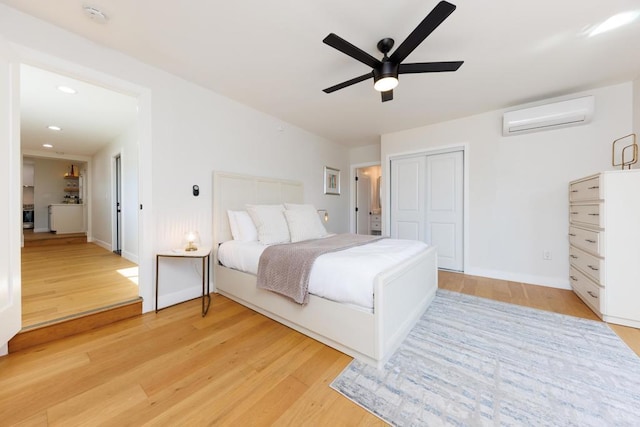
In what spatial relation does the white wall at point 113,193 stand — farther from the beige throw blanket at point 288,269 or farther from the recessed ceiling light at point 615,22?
the recessed ceiling light at point 615,22

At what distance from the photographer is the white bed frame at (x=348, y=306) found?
1.61 metres

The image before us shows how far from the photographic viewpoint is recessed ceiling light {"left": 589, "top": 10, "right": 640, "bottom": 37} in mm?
1753

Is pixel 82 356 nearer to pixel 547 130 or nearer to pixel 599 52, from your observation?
pixel 599 52

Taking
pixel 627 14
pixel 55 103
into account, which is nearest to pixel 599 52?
pixel 627 14

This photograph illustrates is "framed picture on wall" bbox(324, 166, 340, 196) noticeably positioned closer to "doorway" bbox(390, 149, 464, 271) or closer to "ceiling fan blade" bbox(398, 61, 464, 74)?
"doorway" bbox(390, 149, 464, 271)

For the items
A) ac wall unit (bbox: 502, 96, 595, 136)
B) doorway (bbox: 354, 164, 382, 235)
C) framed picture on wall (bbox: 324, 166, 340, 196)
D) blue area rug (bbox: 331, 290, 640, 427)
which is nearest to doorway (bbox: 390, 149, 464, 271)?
Answer: ac wall unit (bbox: 502, 96, 595, 136)

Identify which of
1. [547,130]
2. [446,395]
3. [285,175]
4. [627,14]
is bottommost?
[446,395]

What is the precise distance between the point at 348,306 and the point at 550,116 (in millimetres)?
3379

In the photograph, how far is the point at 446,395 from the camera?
4.52 ft

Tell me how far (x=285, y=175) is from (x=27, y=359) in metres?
3.15

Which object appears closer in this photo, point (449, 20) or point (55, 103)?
point (449, 20)

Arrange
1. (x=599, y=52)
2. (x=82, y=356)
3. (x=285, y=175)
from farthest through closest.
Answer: (x=285, y=175) < (x=599, y=52) < (x=82, y=356)

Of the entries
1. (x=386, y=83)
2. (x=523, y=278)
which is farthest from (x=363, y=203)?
(x=386, y=83)

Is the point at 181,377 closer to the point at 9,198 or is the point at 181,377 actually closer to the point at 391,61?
the point at 9,198
